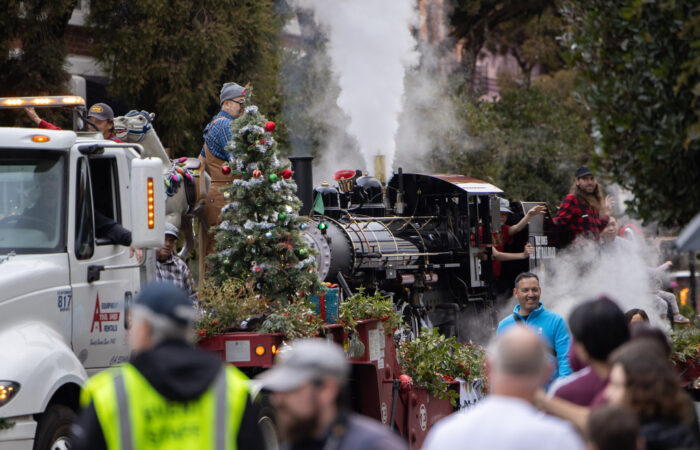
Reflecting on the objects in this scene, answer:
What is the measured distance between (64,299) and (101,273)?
0.36 meters

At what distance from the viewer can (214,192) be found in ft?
33.0

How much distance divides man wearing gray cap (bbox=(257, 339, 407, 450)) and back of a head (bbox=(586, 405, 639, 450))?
0.69 metres

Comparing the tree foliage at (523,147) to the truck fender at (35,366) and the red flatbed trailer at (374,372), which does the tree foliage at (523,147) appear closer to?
the red flatbed trailer at (374,372)

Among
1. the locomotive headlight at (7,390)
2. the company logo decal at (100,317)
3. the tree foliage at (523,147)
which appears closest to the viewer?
the locomotive headlight at (7,390)

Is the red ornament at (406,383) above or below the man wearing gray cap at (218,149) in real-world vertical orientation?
below

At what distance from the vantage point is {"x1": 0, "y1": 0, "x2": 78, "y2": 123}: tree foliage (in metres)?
15.0

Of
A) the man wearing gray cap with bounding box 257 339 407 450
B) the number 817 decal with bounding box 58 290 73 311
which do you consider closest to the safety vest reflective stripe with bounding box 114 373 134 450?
the man wearing gray cap with bounding box 257 339 407 450

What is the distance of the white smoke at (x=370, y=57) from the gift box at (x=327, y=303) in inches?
523

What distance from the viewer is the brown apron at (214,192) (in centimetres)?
1003

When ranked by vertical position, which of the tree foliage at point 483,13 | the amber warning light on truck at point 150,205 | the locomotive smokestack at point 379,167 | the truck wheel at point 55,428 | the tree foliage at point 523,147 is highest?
the tree foliage at point 483,13

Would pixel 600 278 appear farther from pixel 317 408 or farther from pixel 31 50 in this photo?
pixel 317 408

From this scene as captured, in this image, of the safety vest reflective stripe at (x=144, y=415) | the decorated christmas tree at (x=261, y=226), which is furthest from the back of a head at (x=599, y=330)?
the decorated christmas tree at (x=261, y=226)

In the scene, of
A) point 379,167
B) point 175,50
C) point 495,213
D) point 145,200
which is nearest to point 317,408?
point 145,200

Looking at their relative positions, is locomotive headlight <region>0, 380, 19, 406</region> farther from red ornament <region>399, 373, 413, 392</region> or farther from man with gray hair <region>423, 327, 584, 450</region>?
red ornament <region>399, 373, 413, 392</region>
